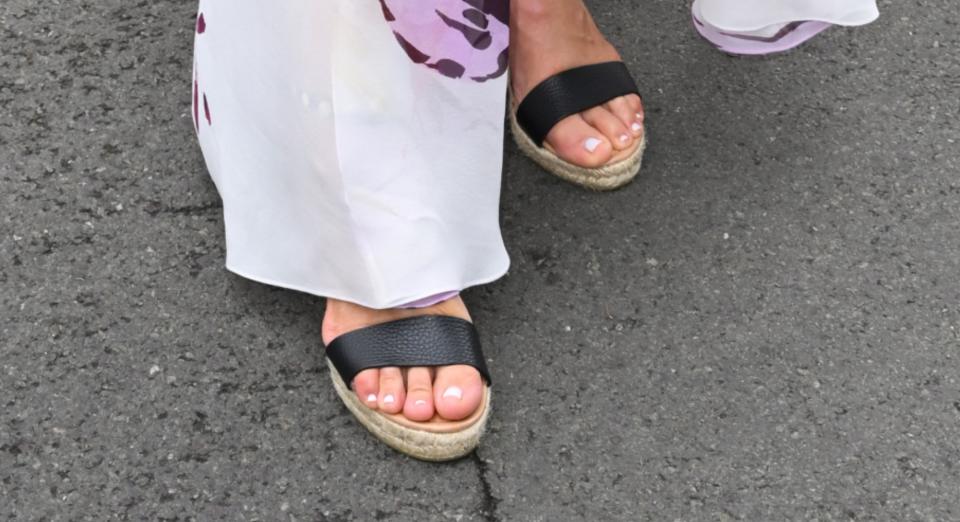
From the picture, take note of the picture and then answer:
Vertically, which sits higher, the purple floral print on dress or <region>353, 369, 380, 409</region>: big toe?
the purple floral print on dress

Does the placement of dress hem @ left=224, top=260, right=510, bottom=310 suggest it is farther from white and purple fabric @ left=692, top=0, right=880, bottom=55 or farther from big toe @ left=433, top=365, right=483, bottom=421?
white and purple fabric @ left=692, top=0, right=880, bottom=55

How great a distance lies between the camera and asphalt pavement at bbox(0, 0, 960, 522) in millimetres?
1354

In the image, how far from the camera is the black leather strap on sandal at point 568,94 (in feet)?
5.31

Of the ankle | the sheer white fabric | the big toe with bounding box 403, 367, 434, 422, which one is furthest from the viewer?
the ankle

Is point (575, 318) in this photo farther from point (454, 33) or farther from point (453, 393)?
point (454, 33)

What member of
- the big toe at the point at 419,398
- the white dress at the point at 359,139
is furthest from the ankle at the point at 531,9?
the big toe at the point at 419,398

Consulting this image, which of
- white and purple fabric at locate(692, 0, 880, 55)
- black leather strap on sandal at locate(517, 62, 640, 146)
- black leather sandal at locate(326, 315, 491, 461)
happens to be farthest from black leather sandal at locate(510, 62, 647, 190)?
black leather sandal at locate(326, 315, 491, 461)

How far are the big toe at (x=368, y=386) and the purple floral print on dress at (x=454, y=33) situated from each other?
40 centimetres

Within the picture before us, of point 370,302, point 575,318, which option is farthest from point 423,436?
point 575,318

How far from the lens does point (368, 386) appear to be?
4.41 ft

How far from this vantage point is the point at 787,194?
5.59ft

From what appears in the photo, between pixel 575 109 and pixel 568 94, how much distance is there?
25mm

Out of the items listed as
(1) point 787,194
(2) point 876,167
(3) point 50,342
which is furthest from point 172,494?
(2) point 876,167

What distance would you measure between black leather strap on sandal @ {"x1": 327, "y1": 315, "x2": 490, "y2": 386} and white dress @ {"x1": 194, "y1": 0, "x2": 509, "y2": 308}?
0.15ft
